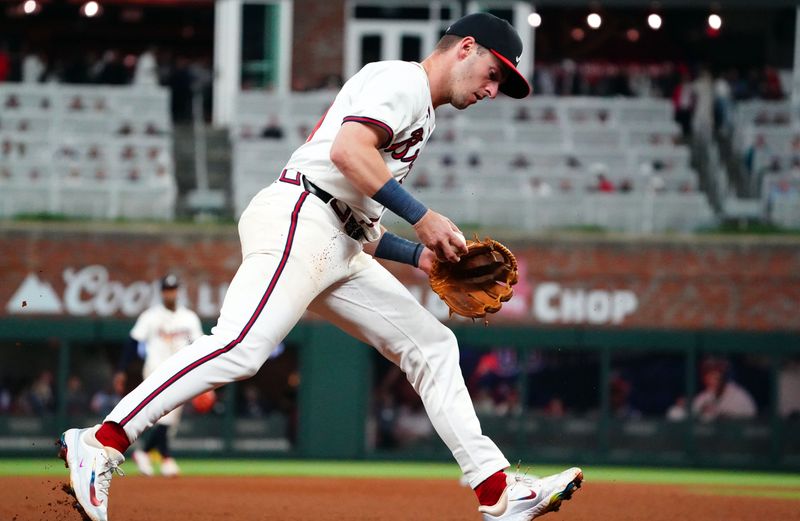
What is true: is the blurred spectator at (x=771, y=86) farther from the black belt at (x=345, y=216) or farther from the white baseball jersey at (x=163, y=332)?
the black belt at (x=345, y=216)

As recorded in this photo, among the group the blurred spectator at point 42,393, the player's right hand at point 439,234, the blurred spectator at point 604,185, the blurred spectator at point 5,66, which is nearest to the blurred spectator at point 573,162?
the blurred spectator at point 604,185

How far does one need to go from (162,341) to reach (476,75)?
288 inches

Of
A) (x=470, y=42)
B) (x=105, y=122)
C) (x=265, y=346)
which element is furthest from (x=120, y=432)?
(x=105, y=122)

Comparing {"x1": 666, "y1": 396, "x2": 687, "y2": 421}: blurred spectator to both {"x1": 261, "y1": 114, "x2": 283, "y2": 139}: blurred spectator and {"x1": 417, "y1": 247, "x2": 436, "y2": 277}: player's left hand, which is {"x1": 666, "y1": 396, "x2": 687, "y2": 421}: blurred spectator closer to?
{"x1": 261, "y1": 114, "x2": 283, "y2": 139}: blurred spectator

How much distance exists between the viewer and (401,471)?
15.0m

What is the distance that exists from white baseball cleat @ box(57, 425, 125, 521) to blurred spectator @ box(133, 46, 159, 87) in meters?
15.5

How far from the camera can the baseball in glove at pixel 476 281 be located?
5.42 m

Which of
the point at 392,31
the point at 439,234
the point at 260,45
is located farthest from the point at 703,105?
the point at 439,234

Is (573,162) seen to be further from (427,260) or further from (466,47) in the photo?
(466,47)

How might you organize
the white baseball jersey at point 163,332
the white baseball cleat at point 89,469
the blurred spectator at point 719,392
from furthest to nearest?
the blurred spectator at point 719,392
the white baseball jersey at point 163,332
the white baseball cleat at point 89,469

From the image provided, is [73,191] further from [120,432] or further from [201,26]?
[120,432]

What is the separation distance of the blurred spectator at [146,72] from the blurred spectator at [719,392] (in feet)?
31.5

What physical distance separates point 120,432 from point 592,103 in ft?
50.1

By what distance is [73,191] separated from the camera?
16.5 m
